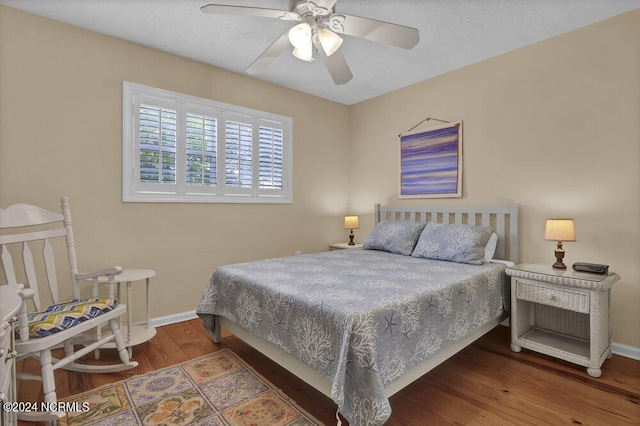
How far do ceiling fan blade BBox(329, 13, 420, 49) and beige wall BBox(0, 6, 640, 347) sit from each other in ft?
5.12

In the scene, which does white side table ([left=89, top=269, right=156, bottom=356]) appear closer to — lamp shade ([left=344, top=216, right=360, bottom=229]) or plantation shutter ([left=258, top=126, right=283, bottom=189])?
plantation shutter ([left=258, top=126, right=283, bottom=189])

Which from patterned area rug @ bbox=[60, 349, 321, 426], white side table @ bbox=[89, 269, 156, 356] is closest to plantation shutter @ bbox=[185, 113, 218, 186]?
white side table @ bbox=[89, 269, 156, 356]

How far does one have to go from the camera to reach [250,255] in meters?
3.56

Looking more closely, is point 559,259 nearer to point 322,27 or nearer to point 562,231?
point 562,231

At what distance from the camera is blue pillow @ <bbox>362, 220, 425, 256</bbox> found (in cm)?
312

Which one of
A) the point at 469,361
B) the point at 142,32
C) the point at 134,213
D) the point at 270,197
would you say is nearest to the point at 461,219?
the point at 469,361

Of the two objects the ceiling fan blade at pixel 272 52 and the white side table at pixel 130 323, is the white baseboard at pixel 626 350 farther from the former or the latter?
the white side table at pixel 130 323

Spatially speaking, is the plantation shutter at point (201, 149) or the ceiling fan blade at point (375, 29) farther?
the plantation shutter at point (201, 149)

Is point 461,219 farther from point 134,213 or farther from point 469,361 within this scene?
point 134,213

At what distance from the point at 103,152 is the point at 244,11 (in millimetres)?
1769

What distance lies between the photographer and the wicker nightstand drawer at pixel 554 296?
6.89 feet

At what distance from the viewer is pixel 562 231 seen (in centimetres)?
231

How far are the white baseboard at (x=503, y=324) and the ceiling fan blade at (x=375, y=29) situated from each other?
253 cm

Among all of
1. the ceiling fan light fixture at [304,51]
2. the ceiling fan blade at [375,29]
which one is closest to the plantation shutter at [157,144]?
the ceiling fan light fixture at [304,51]
